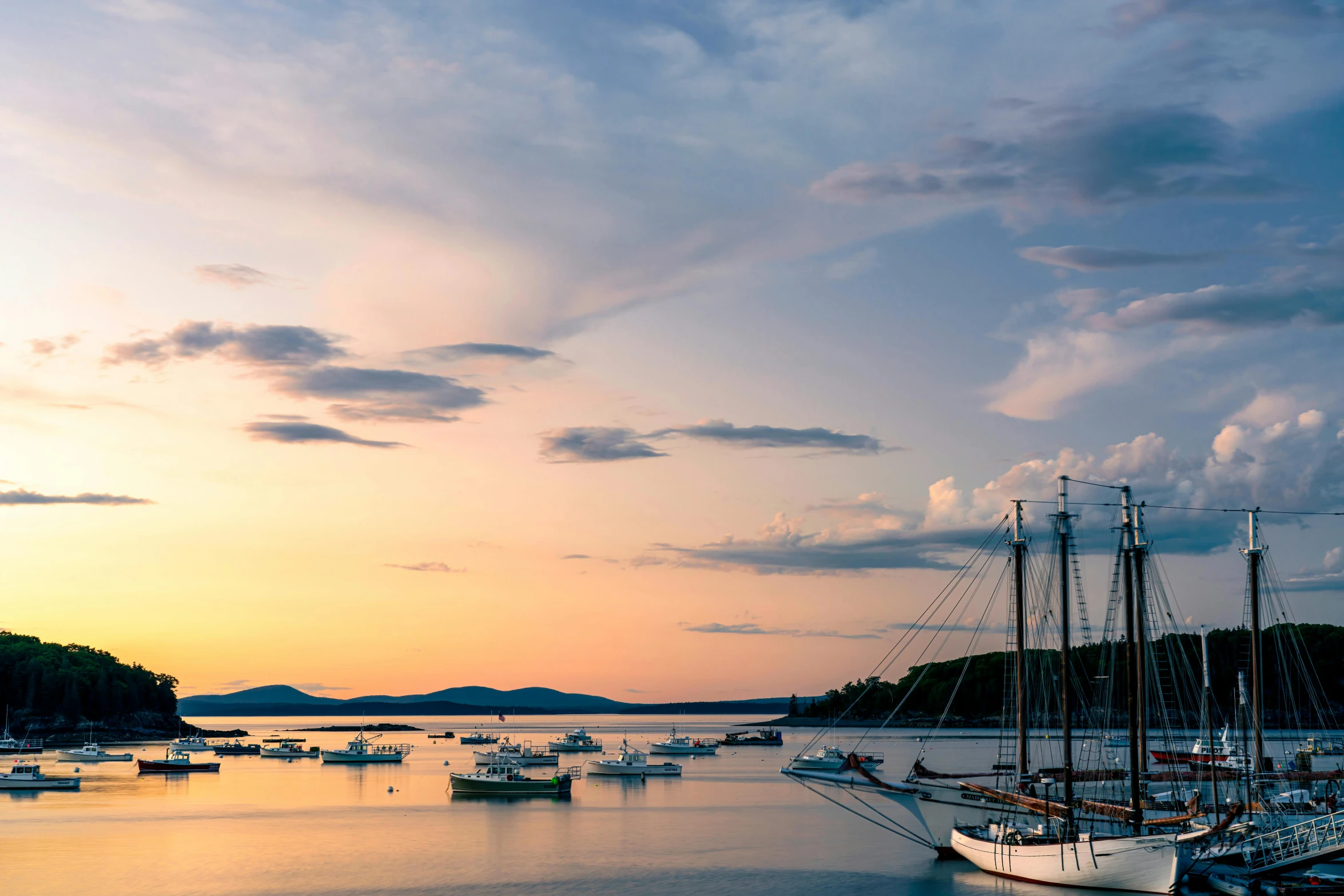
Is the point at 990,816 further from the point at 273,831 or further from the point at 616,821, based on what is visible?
the point at 273,831

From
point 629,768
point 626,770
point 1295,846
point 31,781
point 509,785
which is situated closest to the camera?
point 1295,846

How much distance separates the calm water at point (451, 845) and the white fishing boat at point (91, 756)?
55.2 m

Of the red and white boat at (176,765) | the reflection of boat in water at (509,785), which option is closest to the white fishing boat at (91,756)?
the red and white boat at (176,765)

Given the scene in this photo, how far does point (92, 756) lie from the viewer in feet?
610

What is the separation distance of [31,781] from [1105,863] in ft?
424

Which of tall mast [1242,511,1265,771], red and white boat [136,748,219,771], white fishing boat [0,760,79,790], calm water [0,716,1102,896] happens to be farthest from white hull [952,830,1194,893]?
red and white boat [136,748,219,771]

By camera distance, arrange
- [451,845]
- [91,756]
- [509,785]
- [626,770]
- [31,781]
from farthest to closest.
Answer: [91,756] < [626,770] < [31,781] < [509,785] < [451,845]

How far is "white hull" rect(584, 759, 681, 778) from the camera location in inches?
6235

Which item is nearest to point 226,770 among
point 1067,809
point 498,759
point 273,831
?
point 498,759

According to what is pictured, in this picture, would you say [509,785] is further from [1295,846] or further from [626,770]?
[1295,846]

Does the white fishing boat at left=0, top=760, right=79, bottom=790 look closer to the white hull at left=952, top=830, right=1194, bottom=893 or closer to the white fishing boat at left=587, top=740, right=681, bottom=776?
the white fishing boat at left=587, top=740, right=681, bottom=776

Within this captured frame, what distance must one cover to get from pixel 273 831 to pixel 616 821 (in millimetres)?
28339

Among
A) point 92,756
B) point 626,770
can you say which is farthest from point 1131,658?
point 92,756

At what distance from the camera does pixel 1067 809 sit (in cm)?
5788
